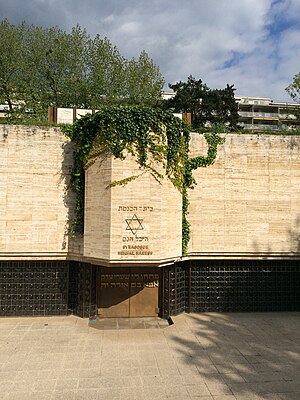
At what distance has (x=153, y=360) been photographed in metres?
9.19

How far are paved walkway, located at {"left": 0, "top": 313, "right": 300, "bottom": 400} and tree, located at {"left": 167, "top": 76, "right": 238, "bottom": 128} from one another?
1193 inches

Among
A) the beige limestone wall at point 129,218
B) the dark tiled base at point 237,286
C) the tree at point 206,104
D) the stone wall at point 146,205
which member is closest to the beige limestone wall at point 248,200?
the stone wall at point 146,205

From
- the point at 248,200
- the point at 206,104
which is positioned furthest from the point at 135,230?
the point at 206,104

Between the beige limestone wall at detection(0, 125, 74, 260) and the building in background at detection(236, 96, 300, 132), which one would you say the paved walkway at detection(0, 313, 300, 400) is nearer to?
the beige limestone wall at detection(0, 125, 74, 260)

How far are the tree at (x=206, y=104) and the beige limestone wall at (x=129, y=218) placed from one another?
2851 cm

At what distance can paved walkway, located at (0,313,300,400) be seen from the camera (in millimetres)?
7660

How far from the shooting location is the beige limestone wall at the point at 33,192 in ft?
40.6

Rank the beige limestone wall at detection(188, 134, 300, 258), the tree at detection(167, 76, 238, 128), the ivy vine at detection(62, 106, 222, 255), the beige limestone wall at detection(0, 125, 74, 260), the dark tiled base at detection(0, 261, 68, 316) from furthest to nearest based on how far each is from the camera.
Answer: the tree at detection(167, 76, 238, 128) → the beige limestone wall at detection(188, 134, 300, 258) → the dark tiled base at detection(0, 261, 68, 316) → the beige limestone wall at detection(0, 125, 74, 260) → the ivy vine at detection(62, 106, 222, 255)

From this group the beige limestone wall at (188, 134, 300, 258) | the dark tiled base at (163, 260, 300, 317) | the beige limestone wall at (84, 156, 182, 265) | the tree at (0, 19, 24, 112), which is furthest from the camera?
the tree at (0, 19, 24, 112)

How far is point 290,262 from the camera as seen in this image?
45.1ft

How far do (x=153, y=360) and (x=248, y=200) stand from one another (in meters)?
7.60

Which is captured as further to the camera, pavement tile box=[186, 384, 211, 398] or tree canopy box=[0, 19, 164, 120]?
tree canopy box=[0, 19, 164, 120]

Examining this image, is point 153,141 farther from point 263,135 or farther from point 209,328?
point 209,328

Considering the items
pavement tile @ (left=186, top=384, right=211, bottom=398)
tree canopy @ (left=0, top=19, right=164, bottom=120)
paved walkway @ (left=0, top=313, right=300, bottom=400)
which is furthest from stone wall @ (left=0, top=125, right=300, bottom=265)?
tree canopy @ (left=0, top=19, right=164, bottom=120)
